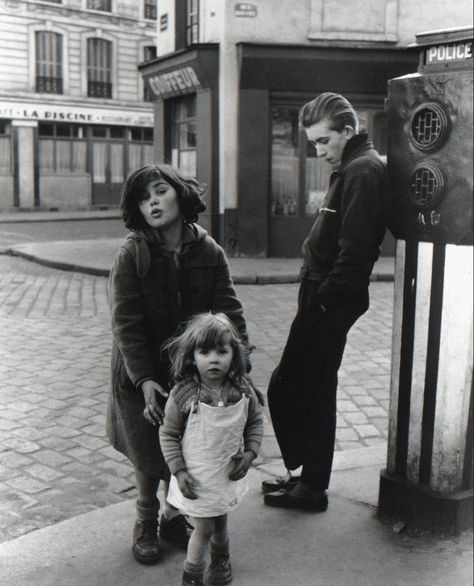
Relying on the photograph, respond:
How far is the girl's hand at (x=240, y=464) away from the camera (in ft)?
8.75

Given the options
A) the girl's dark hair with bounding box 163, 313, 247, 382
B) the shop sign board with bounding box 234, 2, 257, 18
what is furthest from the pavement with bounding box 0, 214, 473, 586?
the shop sign board with bounding box 234, 2, 257, 18

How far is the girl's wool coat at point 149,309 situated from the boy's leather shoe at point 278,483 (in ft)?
2.31

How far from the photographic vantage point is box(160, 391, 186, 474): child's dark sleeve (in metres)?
2.68

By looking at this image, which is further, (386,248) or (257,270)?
(386,248)

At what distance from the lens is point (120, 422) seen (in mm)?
3123

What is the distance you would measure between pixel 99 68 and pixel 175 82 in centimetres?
1660

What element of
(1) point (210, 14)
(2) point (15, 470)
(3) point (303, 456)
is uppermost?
(1) point (210, 14)

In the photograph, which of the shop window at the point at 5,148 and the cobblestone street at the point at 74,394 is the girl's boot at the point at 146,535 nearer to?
the cobblestone street at the point at 74,394

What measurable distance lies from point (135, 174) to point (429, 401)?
145 centimetres

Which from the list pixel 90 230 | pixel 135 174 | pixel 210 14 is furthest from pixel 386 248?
pixel 135 174

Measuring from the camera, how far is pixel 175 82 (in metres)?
15.3

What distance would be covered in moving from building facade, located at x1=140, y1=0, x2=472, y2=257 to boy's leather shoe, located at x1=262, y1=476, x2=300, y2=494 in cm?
1064

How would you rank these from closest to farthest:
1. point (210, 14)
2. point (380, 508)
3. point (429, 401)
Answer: point (429, 401) < point (380, 508) < point (210, 14)

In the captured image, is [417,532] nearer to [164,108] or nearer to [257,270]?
[257,270]
